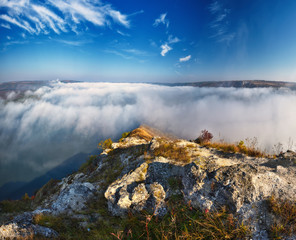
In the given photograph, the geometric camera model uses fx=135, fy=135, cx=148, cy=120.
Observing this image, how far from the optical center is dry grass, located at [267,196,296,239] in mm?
3332

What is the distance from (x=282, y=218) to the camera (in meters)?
3.67

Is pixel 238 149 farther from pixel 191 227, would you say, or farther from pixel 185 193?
pixel 191 227

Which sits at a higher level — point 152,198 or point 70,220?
point 152,198

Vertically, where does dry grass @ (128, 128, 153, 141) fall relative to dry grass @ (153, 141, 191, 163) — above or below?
below

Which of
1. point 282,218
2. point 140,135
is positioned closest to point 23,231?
point 282,218

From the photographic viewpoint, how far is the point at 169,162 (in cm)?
805

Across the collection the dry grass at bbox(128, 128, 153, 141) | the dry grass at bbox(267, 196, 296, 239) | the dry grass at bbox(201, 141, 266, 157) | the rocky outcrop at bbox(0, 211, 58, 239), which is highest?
the dry grass at bbox(267, 196, 296, 239)

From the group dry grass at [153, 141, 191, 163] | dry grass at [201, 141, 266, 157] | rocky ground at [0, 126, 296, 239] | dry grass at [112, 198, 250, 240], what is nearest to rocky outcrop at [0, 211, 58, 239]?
rocky ground at [0, 126, 296, 239]

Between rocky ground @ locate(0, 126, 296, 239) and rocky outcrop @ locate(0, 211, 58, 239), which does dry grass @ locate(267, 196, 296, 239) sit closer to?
rocky ground @ locate(0, 126, 296, 239)

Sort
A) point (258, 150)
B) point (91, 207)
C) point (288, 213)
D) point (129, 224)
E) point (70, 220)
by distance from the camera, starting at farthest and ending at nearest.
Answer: point (258, 150) → point (91, 207) → point (70, 220) → point (129, 224) → point (288, 213)

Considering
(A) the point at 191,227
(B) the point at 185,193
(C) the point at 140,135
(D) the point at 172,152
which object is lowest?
(C) the point at 140,135

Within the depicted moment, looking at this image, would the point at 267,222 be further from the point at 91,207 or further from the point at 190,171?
the point at 91,207

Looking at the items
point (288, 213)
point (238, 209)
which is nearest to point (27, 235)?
point (238, 209)

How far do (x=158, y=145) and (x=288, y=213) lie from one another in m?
7.25
